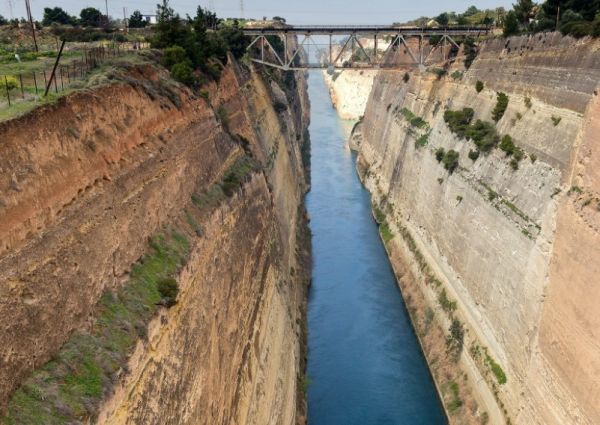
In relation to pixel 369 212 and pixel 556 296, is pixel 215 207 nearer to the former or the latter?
pixel 556 296

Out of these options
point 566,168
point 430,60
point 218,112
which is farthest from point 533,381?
point 430,60

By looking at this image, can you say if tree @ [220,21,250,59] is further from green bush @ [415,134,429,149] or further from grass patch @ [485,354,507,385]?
grass patch @ [485,354,507,385]

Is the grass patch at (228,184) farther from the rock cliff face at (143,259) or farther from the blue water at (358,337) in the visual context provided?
the blue water at (358,337)

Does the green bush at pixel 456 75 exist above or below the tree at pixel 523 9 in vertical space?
below

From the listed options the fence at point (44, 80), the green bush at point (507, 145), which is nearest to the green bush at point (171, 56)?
the fence at point (44, 80)

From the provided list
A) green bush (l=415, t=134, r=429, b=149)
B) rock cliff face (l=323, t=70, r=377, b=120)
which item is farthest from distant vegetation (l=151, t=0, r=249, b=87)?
rock cliff face (l=323, t=70, r=377, b=120)
